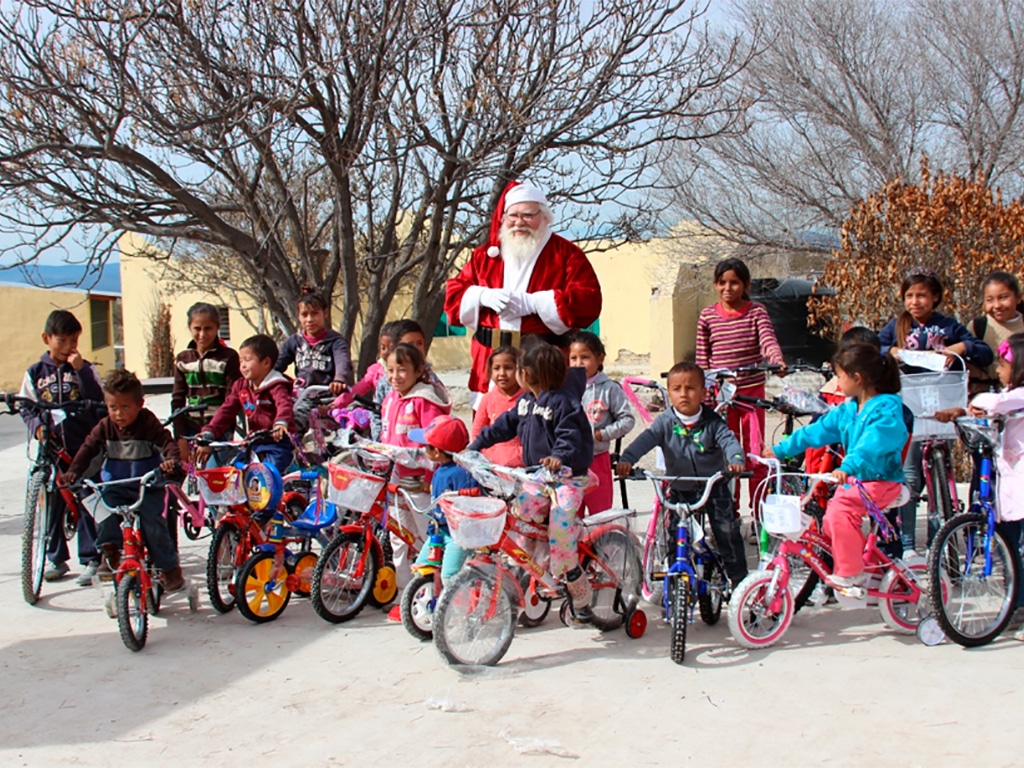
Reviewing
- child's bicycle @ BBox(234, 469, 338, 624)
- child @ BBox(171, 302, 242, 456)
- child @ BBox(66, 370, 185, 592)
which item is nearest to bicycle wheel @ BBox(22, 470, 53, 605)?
child @ BBox(66, 370, 185, 592)

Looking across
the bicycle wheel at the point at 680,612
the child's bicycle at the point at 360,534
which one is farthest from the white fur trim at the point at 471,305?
the bicycle wheel at the point at 680,612

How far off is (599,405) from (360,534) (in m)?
1.46

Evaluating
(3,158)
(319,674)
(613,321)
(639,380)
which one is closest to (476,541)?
(319,674)

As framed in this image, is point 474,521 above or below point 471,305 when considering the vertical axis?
below

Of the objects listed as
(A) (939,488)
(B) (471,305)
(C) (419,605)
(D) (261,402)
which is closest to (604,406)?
(B) (471,305)

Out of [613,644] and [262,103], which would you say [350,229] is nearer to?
[262,103]

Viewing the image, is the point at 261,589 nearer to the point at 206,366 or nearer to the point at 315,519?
the point at 315,519

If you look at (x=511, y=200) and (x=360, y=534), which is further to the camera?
(x=511, y=200)

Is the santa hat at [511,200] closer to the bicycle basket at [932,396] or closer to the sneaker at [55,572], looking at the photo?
the bicycle basket at [932,396]

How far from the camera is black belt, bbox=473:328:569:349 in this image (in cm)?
578

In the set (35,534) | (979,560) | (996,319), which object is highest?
(996,319)

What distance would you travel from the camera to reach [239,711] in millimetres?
4004

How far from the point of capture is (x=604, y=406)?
18.3 feet

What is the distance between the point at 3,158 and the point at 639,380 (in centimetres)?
494
